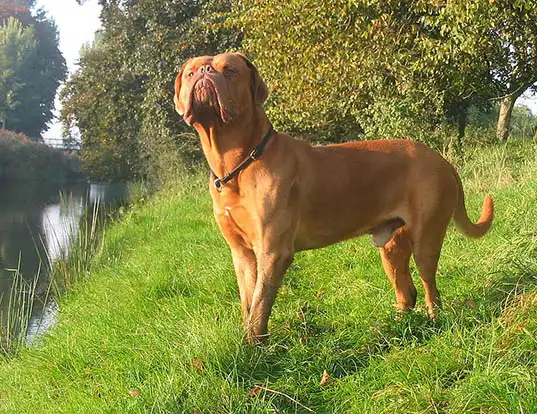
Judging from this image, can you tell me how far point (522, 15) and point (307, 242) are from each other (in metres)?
6.43

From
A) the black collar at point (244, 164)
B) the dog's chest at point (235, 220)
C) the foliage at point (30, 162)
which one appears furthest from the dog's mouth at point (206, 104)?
the foliage at point (30, 162)

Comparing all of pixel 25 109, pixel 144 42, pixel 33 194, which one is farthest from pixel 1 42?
pixel 144 42

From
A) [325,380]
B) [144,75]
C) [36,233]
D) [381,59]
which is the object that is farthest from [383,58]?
[144,75]

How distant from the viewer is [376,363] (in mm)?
2980

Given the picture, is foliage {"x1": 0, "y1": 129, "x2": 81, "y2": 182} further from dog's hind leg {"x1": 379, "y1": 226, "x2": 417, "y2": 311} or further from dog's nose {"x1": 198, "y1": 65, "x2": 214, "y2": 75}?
dog's nose {"x1": 198, "y1": 65, "x2": 214, "y2": 75}

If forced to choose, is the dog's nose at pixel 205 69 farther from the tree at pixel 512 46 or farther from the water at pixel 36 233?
the tree at pixel 512 46

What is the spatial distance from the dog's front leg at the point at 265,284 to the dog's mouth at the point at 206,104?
75 centimetres

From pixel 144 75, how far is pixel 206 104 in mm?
→ 17662

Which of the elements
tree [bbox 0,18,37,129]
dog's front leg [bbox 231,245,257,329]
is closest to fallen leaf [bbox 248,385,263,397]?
dog's front leg [bbox 231,245,257,329]

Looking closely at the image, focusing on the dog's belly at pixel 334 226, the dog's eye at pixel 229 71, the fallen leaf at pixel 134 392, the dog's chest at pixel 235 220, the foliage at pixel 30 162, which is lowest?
the foliage at pixel 30 162

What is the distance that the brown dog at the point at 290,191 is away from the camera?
10.3 ft

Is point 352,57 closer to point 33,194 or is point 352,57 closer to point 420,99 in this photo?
point 420,99

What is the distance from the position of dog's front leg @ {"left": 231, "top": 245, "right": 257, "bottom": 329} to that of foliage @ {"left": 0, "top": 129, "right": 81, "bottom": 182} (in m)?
33.8

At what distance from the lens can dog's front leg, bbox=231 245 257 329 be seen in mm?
3375
